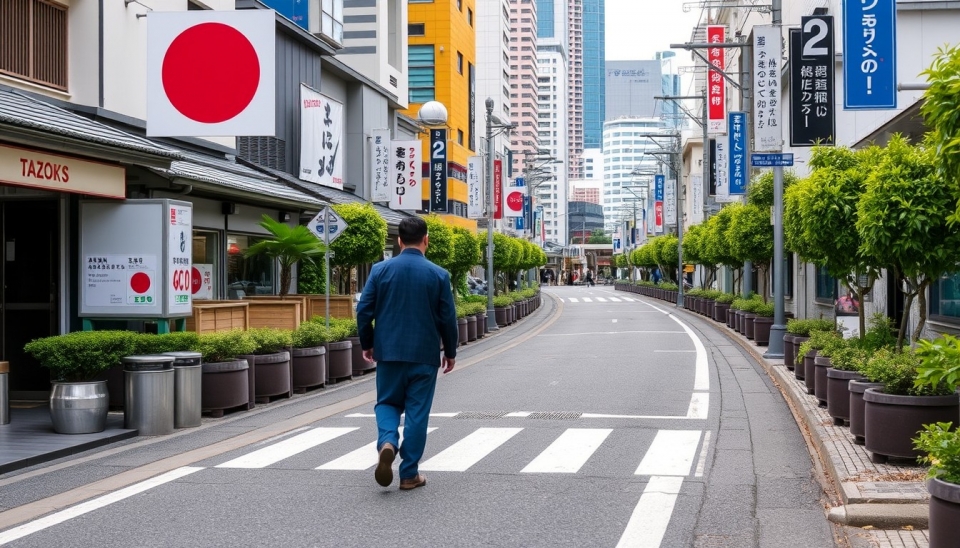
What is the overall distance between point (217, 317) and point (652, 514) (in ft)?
31.8

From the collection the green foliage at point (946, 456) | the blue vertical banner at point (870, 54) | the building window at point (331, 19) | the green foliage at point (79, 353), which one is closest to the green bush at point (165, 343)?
the green foliage at point (79, 353)

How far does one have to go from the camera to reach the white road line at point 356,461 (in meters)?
8.98

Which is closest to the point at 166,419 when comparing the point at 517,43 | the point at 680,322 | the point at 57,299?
the point at 57,299

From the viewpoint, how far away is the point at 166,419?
1146 cm

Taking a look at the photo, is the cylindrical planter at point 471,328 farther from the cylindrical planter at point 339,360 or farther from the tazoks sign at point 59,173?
the tazoks sign at point 59,173

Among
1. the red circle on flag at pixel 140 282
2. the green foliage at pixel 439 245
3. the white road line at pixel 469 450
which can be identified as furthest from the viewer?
the green foliage at pixel 439 245

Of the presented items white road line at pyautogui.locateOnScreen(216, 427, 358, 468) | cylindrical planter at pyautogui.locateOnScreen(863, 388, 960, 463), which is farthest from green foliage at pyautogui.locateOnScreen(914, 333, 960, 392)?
white road line at pyautogui.locateOnScreen(216, 427, 358, 468)

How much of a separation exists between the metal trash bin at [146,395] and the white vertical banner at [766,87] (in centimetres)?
1318

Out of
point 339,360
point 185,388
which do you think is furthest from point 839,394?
point 339,360

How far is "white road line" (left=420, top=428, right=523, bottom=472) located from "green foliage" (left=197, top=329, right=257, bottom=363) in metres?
3.70

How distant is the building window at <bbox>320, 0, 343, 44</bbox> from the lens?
31.2 m

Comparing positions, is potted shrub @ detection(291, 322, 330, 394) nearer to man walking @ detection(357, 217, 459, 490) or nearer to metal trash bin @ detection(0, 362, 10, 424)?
metal trash bin @ detection(0, 362, 10, 424)

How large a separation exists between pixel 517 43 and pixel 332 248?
6218 inches

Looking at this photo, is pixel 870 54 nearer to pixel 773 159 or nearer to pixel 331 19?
pixel 773 159
